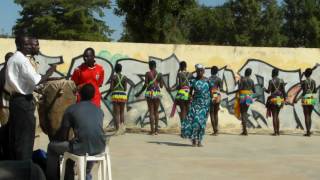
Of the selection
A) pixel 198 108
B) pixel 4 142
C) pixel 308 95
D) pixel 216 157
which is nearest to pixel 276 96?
pixel 308 95

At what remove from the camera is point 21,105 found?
6293 millimetres

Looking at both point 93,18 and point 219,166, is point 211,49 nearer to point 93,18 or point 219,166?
point 219,166

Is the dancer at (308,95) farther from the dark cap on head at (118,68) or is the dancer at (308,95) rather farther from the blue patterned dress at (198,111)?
the dark cap on head at (118,68)

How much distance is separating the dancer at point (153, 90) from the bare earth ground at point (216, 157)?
51 cm

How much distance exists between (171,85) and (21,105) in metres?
9.00

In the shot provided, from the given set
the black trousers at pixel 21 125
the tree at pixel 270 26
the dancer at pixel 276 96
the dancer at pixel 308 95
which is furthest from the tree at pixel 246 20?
the black trousers at pixel 21 125

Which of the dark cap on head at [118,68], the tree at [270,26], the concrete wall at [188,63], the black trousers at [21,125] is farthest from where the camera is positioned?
the tree at [270,26]

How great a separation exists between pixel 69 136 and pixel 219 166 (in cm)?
312

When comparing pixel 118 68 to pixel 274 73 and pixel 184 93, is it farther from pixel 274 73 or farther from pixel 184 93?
pixel 274 73

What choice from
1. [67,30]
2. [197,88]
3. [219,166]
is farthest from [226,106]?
[67,30]

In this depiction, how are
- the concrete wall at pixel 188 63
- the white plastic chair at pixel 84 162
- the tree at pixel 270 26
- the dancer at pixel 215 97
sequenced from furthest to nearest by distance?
the tree at pixel 270 26, the concrete wall at pixel 188 63, the dancer at pixel 215 97, the white plastic chair at pixel 84 162

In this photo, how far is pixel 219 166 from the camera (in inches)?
365

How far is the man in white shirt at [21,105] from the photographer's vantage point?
20.7ft

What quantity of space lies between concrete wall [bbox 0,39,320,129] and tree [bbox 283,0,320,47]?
29.8 m
